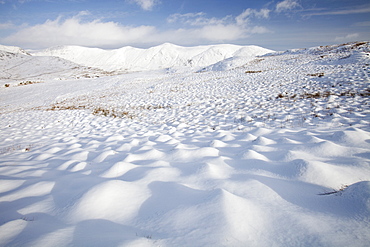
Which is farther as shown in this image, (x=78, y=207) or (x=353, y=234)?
(x=78, y=207)

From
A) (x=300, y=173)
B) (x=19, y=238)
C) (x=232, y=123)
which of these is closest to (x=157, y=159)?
(x=19, y=238)

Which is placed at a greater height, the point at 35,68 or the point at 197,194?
the point at 35,68

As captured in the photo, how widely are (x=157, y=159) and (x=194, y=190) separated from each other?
131cm

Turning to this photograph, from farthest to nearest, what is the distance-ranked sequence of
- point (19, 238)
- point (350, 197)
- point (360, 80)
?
point (360, 80) < point (350, 197) < point (19, 238)

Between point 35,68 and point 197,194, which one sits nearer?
point 197,194

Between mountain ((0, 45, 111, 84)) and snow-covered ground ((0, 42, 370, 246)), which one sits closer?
snow-covered ground ((0, 42, 370, 246))

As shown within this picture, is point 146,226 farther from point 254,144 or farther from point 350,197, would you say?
point 254,144

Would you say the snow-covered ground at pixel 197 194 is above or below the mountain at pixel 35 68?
below

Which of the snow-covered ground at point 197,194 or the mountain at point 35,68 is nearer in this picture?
the snow-covered ground at point 197,194

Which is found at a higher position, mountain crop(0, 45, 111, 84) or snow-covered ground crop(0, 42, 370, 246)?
mountain crop(0, 45, 111, 84)

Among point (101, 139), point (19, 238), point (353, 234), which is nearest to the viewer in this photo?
point (353, 234)

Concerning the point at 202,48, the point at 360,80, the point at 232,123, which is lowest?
the point at 232,123

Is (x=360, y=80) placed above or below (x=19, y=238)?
above

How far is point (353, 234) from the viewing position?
1225 mm
